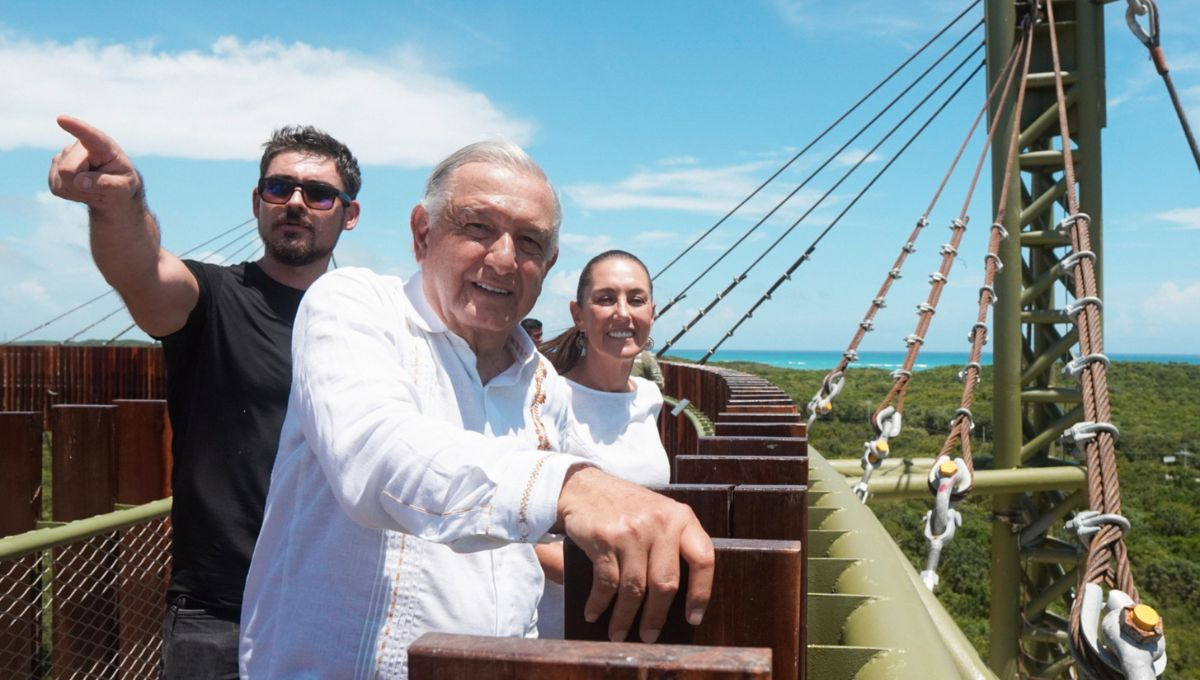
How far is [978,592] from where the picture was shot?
27.4 metres

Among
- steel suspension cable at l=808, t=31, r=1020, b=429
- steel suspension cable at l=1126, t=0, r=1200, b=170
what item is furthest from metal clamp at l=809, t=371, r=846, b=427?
steel suspension cable at l=1126, t=0, r=1200, b=170

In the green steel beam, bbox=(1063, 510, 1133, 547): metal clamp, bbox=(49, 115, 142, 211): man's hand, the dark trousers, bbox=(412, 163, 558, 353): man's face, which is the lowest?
the dark trousers

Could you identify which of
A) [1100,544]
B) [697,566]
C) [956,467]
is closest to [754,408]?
[956,467]

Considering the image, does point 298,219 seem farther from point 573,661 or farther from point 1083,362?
point 1083,362

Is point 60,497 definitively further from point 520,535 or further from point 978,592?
point 978,592

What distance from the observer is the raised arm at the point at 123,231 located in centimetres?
208

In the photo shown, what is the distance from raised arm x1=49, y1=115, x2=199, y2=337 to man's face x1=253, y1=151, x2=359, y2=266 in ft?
1.31

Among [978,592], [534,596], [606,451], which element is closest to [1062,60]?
[606,451]

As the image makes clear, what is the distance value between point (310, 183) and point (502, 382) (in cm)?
147

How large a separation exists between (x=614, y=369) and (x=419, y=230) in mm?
1624

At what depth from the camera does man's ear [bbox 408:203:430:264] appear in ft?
6.16

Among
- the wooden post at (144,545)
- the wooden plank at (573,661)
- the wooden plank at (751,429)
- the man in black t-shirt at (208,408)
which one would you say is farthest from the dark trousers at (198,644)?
the wooden plank at (573,661)

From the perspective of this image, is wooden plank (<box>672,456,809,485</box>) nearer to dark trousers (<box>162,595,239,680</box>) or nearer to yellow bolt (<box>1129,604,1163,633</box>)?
yellow bolt (<box>1129,604,1163,633</box>)

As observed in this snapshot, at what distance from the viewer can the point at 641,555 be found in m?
1.00
